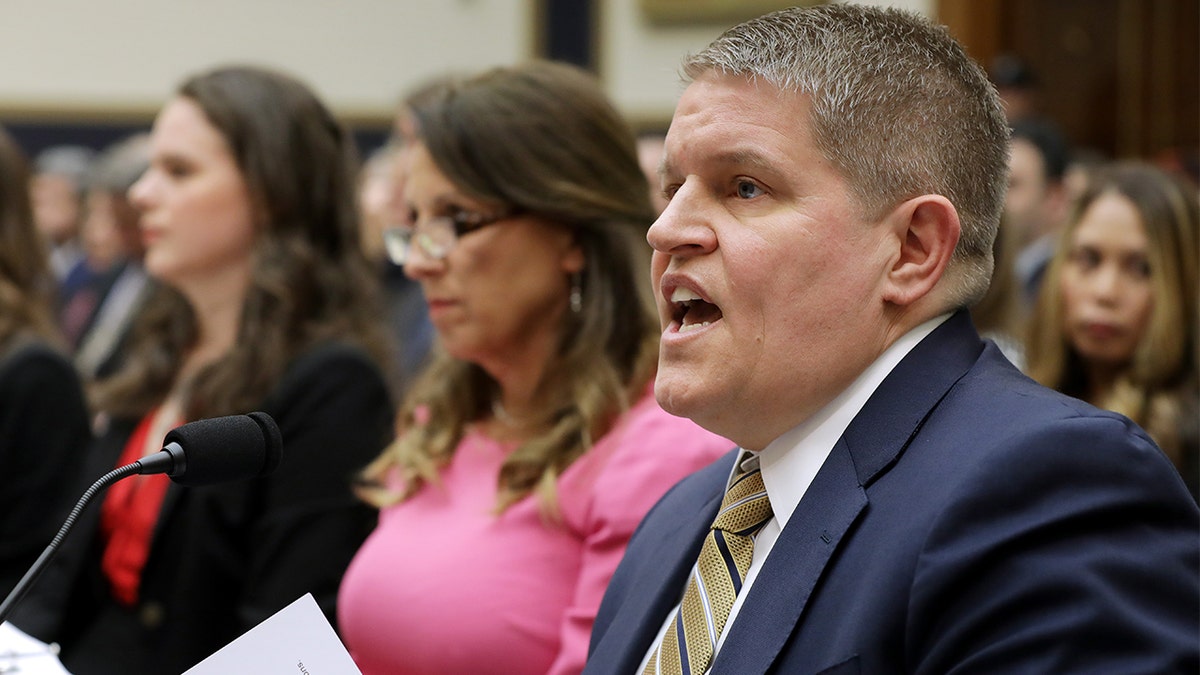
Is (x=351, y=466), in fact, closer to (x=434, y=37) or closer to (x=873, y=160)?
(x=873, y=160)

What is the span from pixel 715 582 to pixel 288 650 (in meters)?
0.41

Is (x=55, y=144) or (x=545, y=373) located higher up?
(x=545, y=373)

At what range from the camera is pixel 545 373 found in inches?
84.2

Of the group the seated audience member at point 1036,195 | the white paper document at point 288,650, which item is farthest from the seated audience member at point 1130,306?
the white paper document at point 288,650

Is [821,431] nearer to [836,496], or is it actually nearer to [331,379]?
[836,496]

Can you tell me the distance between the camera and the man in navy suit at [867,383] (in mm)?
1054

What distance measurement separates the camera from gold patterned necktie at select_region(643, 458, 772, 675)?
1.28 m

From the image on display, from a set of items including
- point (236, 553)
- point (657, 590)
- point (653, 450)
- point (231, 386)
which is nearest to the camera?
point (657, 590)

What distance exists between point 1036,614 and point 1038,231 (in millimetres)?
4121

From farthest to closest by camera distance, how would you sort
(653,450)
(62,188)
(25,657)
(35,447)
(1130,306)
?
(62,188)
(1130,306)
(35,447)
(653,450)
(25,657)

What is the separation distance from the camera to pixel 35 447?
107 inches

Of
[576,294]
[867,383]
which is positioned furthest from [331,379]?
[867,383]

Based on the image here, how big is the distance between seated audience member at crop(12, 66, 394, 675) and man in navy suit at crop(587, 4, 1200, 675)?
1098mm

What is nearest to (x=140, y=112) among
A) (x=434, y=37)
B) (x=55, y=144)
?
(x=55, y=144)
